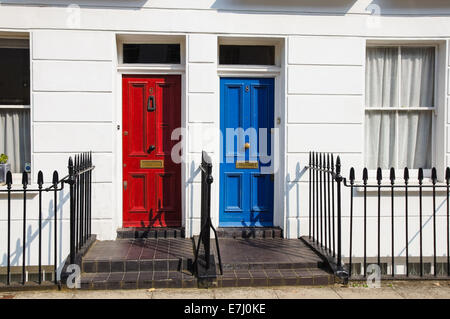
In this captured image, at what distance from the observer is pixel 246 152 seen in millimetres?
6715

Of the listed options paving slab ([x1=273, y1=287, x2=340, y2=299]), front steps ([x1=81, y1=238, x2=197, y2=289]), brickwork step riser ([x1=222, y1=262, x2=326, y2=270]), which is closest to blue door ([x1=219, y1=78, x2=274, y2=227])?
front steps ([x1=81, y1=238, x2=197, y2=289])

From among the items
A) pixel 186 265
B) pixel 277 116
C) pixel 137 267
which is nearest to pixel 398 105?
pixel 277 116

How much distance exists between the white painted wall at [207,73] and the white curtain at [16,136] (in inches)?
14.8

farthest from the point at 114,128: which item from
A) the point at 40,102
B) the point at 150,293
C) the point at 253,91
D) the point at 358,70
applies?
the point at 358,70

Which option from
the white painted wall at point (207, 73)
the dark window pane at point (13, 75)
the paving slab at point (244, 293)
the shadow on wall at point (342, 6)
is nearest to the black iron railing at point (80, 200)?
the white painted wall at point (207, 73)

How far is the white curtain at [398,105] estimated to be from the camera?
680 cm

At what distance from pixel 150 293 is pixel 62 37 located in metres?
3.54

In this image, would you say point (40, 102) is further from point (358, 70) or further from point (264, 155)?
point (358, 70)

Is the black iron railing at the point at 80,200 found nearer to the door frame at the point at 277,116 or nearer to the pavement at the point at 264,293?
the pavement at the point at 264,293

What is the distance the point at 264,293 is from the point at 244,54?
11.3 ft

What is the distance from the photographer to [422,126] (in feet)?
22.6

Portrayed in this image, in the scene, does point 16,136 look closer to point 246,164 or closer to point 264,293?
point 246,164

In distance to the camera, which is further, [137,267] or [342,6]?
[342,6]

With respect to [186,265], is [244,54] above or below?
above
